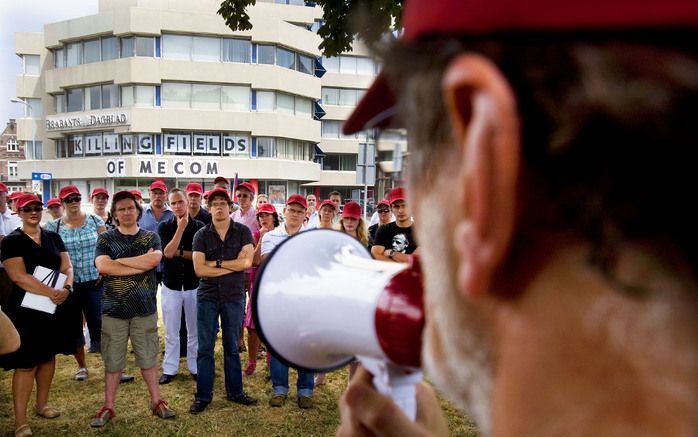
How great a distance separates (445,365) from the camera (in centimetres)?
65

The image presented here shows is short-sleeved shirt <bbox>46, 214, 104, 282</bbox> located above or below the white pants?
above

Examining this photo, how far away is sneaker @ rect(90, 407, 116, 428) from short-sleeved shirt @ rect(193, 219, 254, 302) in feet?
4.21

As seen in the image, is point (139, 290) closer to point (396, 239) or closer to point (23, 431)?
point (23, 431)

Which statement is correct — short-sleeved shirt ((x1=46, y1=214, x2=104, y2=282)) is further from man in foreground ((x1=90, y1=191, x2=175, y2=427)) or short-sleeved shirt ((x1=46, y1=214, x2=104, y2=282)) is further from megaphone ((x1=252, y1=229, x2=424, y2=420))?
megaphone ((x1=252, y1=229, x2=424, y2=420))

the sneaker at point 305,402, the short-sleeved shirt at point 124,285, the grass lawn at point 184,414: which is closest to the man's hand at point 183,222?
the short-sleeved shirt at point 124,285

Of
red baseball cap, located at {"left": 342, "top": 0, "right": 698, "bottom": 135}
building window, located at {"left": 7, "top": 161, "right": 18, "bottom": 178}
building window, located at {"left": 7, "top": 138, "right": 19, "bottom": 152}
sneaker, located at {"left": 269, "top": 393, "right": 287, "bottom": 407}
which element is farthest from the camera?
building window, located at {"left": 7, "top": 138, "right": 19, "bottom": 152}

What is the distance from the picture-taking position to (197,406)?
16.0 ft

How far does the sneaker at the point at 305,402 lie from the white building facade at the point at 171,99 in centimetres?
2960

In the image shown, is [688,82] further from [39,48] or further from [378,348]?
[39,48]

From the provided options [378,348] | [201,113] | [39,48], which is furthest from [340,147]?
[378,348]

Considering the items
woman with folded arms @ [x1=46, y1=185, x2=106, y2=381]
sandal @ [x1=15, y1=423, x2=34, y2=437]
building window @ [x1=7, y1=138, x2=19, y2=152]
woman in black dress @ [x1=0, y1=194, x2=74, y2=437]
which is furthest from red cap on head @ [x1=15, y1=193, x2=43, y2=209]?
building window @ [x1=7, y1=138, x2=19, y2=152]

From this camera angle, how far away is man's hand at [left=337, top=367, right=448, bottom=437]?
1051mm

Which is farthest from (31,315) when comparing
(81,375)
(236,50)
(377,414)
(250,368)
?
(236,50)

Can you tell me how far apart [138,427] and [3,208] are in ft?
12.8
